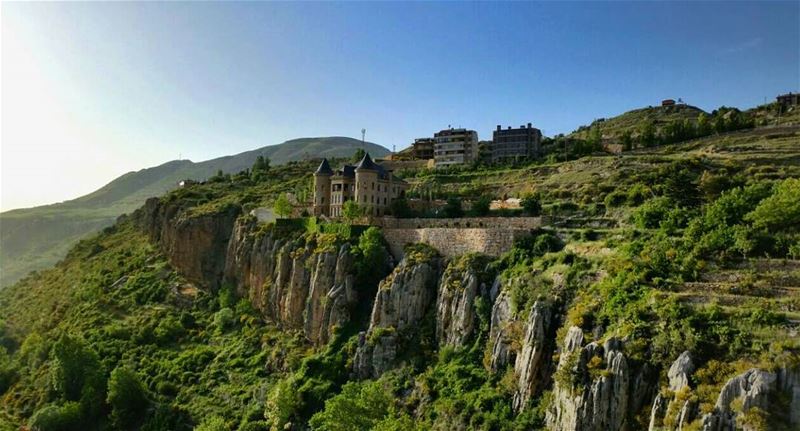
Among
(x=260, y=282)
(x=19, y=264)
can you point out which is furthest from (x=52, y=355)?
(x=19, y=264)

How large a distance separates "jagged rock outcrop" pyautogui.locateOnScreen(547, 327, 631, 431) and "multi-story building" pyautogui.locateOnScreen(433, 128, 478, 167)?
81.5 metres

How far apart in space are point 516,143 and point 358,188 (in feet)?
172

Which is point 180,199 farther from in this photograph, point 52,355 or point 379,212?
point 379,212

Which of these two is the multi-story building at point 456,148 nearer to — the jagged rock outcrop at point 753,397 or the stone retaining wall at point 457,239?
the stone retaining wall at point 457,239

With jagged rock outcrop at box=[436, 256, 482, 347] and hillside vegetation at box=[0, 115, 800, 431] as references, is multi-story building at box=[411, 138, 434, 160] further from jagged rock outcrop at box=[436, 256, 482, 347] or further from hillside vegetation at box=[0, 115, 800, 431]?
jagged rock outcrop at box=[436, 256, 482, 347]

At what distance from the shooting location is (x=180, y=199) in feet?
344

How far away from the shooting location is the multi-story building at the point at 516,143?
115m

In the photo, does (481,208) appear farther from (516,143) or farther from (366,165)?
(516,143)

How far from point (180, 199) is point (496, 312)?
76.0 m

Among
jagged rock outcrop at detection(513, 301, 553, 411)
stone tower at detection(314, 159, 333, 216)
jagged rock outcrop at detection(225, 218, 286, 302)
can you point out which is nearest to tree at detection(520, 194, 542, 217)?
jagged rock outcrop at detection(513, 301, 553, 411)

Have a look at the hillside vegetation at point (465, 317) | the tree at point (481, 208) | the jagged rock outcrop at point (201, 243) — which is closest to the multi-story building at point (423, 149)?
the hillside vegetation at point (465, 317)

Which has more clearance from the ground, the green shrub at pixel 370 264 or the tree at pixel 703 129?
the tree at pixel 703 129

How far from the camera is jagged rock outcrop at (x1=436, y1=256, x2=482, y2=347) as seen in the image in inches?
1884

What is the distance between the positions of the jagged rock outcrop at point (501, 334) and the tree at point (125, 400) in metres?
40.6
